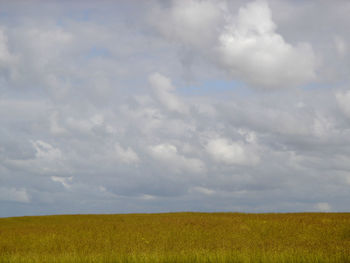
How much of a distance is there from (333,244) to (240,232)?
21.0 feet

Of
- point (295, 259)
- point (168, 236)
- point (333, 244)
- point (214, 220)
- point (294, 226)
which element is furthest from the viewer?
point (214, 220)

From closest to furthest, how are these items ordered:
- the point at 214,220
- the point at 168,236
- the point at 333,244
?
the point at 333,244 < the point at 168,236 < the point at 214,220

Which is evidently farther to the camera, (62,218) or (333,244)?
(62,218)

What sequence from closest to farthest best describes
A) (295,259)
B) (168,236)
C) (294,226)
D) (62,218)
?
(295,259) < (168,236) < (294,226) < (62,218)

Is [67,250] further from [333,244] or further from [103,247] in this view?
[333,244]

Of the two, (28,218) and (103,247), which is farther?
(28,218)

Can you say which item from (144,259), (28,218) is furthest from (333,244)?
(28,218)

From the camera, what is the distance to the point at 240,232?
25891mm

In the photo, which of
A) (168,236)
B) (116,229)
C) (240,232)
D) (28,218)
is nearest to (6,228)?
(28,218)

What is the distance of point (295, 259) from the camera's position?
14719mm

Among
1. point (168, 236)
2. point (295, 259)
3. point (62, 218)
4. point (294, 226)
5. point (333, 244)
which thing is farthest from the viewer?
point (62, 218)

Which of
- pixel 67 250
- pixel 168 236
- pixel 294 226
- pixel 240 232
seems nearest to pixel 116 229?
pixel 168 236

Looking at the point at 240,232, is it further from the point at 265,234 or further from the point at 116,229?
the point at 116,229

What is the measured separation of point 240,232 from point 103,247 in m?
9.23
